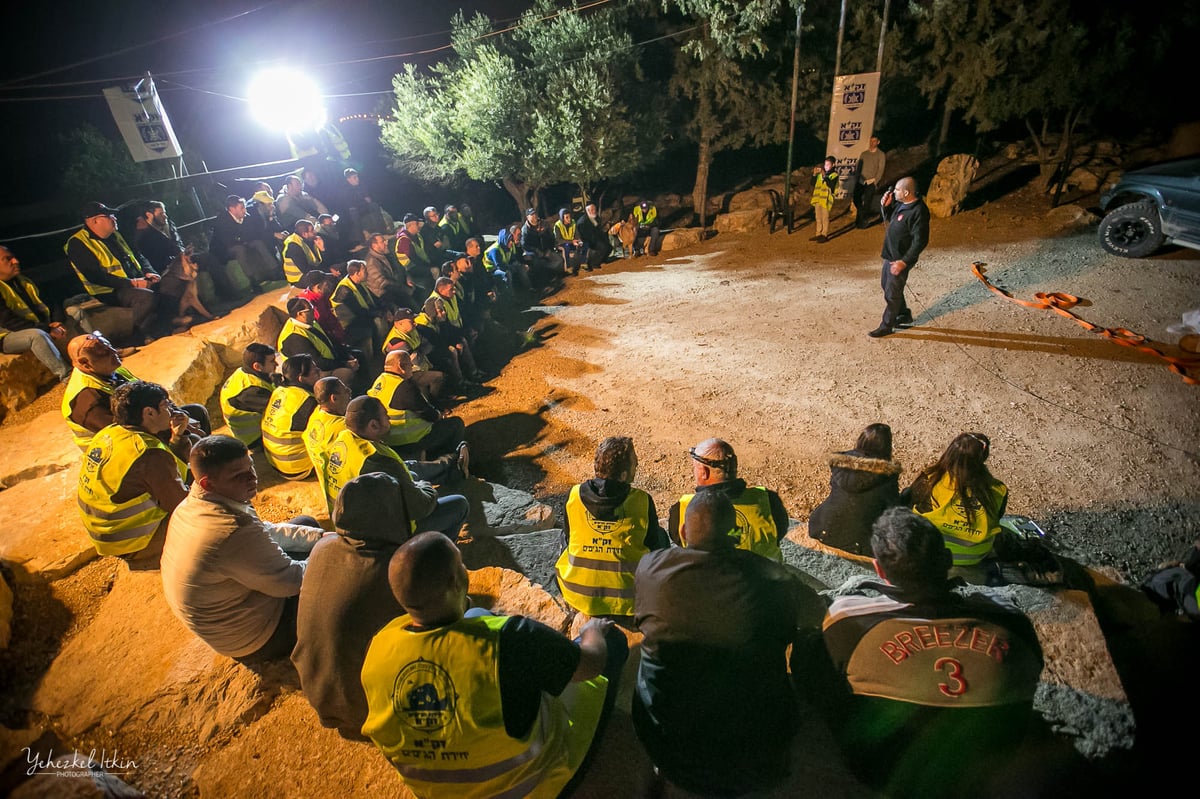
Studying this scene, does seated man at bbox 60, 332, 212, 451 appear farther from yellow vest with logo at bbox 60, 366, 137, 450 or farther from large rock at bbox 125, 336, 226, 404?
large rock at bbox 125, 336, 226, 404

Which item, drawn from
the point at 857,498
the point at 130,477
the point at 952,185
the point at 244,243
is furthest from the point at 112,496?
the point at 952,185

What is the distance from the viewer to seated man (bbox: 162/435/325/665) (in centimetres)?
267

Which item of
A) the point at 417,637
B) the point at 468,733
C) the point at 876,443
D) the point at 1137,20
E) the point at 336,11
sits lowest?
the point at 876,443

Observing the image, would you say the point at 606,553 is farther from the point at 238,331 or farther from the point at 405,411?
the point at 238,331

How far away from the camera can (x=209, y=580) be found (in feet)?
8.85

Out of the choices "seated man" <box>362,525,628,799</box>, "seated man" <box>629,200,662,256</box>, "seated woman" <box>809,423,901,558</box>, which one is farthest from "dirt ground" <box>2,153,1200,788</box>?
"seated man" <box>629,200,662,256</box>

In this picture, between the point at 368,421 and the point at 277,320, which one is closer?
the point at 368,421

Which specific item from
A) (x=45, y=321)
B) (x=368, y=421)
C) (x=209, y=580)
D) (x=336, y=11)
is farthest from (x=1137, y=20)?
(x=336, y=11)

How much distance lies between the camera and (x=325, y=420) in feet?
13.9

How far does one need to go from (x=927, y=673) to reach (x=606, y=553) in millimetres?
1651

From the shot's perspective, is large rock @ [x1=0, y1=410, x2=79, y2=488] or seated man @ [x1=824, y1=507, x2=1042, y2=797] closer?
seated man @ [x1=824, y1=507, x2=1042, y2=797]

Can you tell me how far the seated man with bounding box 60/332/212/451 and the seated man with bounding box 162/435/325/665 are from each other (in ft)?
7.00

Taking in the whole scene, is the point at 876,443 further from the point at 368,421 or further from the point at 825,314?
the point at 825,314

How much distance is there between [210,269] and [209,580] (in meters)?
9.16
